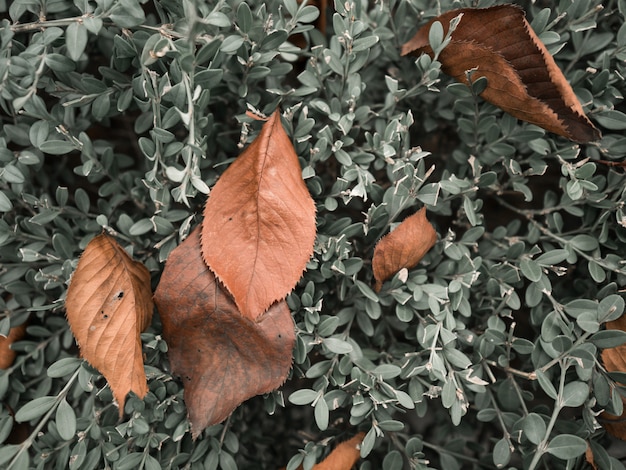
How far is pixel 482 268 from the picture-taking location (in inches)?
41.9

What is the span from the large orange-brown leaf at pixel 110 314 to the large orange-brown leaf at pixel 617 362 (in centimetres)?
82

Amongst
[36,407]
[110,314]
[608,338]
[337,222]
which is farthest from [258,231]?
[608,338]

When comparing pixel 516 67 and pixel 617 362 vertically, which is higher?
pixel 516 67

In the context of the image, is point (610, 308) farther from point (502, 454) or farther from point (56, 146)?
point (56, 146)

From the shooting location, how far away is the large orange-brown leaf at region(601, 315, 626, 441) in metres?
1.01

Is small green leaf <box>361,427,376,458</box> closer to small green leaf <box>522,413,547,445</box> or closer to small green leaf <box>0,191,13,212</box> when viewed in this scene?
small green leaf <box>522,413,547,445</box>

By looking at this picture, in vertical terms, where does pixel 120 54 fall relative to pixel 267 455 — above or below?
above

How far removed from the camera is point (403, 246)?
3.18 feet

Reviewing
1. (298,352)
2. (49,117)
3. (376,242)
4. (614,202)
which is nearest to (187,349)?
(298,352)

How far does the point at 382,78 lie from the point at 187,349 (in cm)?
69

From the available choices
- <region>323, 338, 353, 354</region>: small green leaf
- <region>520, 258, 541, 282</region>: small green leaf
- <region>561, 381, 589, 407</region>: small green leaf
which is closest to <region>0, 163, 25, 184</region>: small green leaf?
<region>323, 338, 353, 354</region>: small green leaf

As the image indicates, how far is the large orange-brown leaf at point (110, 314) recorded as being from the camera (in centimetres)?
90

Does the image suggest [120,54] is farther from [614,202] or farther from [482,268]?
[614,202]

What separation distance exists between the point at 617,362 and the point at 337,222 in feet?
1.87
